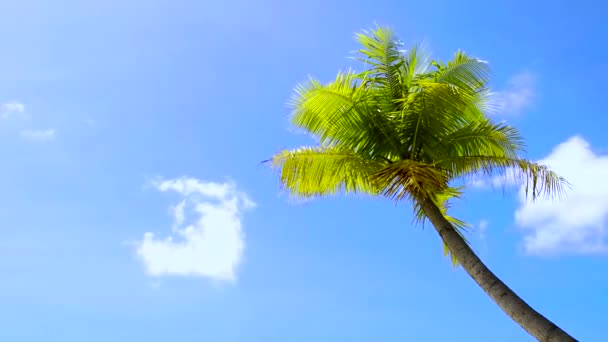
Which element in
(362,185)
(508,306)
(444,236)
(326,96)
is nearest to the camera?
(508,306)

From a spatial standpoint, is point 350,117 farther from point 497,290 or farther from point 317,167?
point 497,290

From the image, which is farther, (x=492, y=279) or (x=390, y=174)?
(x=390, y=174)

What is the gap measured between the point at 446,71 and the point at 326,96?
2.42 meters

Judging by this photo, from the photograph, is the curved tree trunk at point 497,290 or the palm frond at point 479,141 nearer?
the curved tree trunk at point 497,290

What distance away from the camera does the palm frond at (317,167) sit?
1380cm

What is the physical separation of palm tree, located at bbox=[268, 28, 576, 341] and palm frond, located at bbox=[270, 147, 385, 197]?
2 centimetres

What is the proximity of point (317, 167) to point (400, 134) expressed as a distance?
170cm

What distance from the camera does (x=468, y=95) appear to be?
13.9m

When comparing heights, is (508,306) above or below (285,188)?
below

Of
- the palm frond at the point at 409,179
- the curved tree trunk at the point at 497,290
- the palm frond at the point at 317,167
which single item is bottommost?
the curved tree trunk at the point at 497,290

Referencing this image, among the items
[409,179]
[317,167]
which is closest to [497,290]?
[409,179]

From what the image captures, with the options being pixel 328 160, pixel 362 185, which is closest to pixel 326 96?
pixel 328 160

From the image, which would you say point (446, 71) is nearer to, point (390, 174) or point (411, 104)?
point (411, 104)

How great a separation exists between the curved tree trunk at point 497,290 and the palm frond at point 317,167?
133 cm
